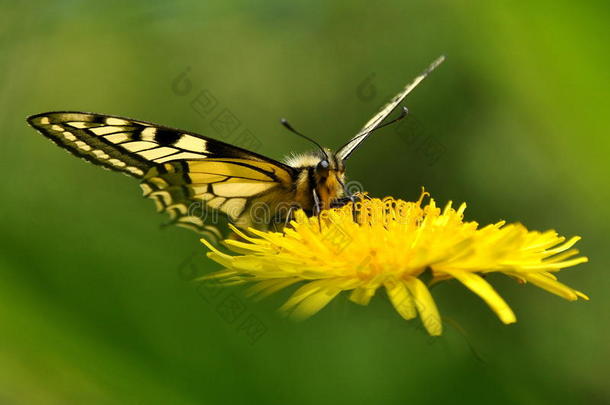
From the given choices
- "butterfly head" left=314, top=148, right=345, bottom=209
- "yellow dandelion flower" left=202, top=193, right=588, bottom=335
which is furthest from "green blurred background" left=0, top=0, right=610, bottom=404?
"butterfly head" left=314, top=148, right=345, bottom=209

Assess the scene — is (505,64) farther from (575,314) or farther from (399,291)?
(575,314)

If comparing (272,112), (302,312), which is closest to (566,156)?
(302,312)

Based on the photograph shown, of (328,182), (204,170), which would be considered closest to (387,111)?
(328,182)

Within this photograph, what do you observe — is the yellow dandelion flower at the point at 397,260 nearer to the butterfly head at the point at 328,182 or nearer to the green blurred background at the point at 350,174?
the green blurred background at the point at 350,174

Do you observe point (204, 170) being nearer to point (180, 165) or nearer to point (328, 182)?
point (180, 165)

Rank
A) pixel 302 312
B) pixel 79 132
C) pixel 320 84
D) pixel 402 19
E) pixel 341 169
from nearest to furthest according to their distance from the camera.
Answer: pixel 302 312, pixel 79 132, pixel 341 169, pixel 402 19, pixel 320 84

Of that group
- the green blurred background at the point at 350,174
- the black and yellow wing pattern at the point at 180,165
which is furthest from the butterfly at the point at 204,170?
the green blurred background at the point at 350,174

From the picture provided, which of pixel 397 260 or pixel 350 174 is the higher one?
pixel 350 174
